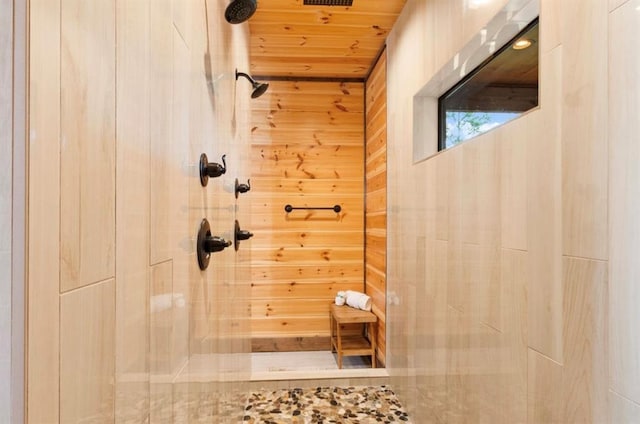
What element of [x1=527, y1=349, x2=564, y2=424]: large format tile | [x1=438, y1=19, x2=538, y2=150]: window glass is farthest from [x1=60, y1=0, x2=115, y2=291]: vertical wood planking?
[x1=438, y1=19, x2=538, y2=150]: window glass

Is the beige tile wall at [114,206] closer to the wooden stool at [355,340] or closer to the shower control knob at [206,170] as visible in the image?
the shower control knob at [206,170]

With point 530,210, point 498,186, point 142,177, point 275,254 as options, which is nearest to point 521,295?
point 530,210

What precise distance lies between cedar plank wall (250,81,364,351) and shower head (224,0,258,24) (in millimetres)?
2244

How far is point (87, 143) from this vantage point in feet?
1.75

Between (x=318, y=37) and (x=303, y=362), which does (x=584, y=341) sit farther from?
(x=303, y=362)

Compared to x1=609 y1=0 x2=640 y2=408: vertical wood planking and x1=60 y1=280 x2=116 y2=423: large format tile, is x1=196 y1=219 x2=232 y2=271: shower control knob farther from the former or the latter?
x1=609 y1=0 x2=640 y2=408: vertical wood planking

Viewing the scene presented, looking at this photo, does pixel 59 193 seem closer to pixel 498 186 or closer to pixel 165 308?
pixel 165 308

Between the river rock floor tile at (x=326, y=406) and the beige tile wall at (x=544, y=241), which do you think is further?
the river rock floor tile at (x=326, y=406)

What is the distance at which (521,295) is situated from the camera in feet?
3.90

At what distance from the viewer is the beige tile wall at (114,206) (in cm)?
44

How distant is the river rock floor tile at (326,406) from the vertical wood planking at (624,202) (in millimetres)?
1585

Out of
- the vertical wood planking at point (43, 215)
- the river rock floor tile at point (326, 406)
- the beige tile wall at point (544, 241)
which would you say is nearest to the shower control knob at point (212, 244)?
the vertical wood planking at point (43, 215)

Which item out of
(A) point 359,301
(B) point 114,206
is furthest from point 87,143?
(A) point 359,301

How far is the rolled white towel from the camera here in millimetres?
3178
